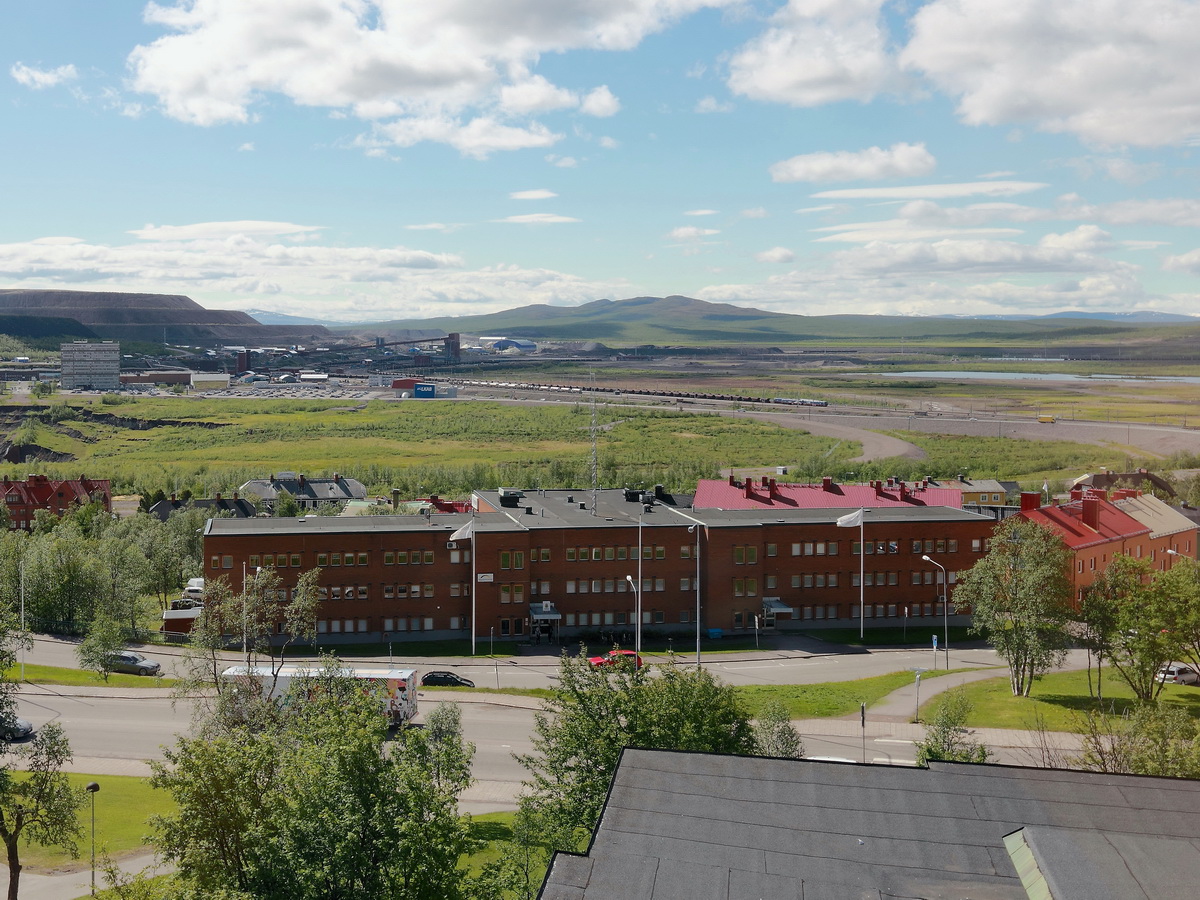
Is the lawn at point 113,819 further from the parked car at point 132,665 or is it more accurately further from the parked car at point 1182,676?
the parked car at point 1182,676

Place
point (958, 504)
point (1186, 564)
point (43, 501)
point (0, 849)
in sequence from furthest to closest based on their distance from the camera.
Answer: point (43, 501) < point (958, 504) < point (1186, 564) < point (0, 849)

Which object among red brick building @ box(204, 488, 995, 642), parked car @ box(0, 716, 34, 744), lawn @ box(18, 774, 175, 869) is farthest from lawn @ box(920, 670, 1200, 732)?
parked car @ box(0, 716, 34, 744)

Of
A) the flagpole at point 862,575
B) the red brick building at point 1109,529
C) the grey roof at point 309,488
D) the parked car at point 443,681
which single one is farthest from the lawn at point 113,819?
the grey roof at point 309,488

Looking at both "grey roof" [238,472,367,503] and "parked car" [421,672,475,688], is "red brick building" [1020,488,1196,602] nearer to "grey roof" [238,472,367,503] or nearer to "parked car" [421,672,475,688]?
"parked car" [421,672,475,688]

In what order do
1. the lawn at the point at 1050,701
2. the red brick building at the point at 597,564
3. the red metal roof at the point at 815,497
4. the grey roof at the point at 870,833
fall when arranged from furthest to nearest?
the red metal roof at the point at 815,497 < the red brick building at the point at 597,564 < the lawn at the point at 1050,701 < the grey roof at the point at 870,833

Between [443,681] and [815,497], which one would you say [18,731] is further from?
[815,497]

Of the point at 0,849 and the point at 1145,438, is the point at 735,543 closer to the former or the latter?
the point at 0,849

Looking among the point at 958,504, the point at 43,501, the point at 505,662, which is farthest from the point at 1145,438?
the point at 43,501
